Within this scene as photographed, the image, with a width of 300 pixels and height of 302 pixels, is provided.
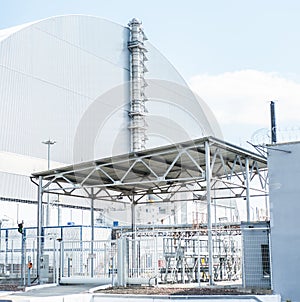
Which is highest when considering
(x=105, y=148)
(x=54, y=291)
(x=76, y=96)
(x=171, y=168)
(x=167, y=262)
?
(x=76, y=96)

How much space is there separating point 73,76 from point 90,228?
63.7 feet

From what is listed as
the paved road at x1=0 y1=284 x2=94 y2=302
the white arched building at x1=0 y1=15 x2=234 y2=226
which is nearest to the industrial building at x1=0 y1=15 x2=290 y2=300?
the white arched building at x1=0 y1=15 x2=234 y2=226

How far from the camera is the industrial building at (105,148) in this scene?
2637 cm

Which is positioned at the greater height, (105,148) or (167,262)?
(105,148)

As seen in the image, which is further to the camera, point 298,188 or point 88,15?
point 88,15

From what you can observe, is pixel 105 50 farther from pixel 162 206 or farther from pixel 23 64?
pixel 162 206

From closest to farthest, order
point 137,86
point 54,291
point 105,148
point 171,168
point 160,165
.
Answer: point 54,291, point 171,168, point 160,165, point 105,148, point 137,86

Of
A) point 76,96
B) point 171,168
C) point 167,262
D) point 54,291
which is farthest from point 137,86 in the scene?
point 54,291

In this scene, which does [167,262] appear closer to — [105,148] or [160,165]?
[160,165]

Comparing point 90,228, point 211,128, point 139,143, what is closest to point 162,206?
point 139,143

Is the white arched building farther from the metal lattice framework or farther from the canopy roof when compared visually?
the canopy roof

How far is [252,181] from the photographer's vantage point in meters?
30.5

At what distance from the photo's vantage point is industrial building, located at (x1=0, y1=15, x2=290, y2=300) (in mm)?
26372

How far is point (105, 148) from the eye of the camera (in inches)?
2029
